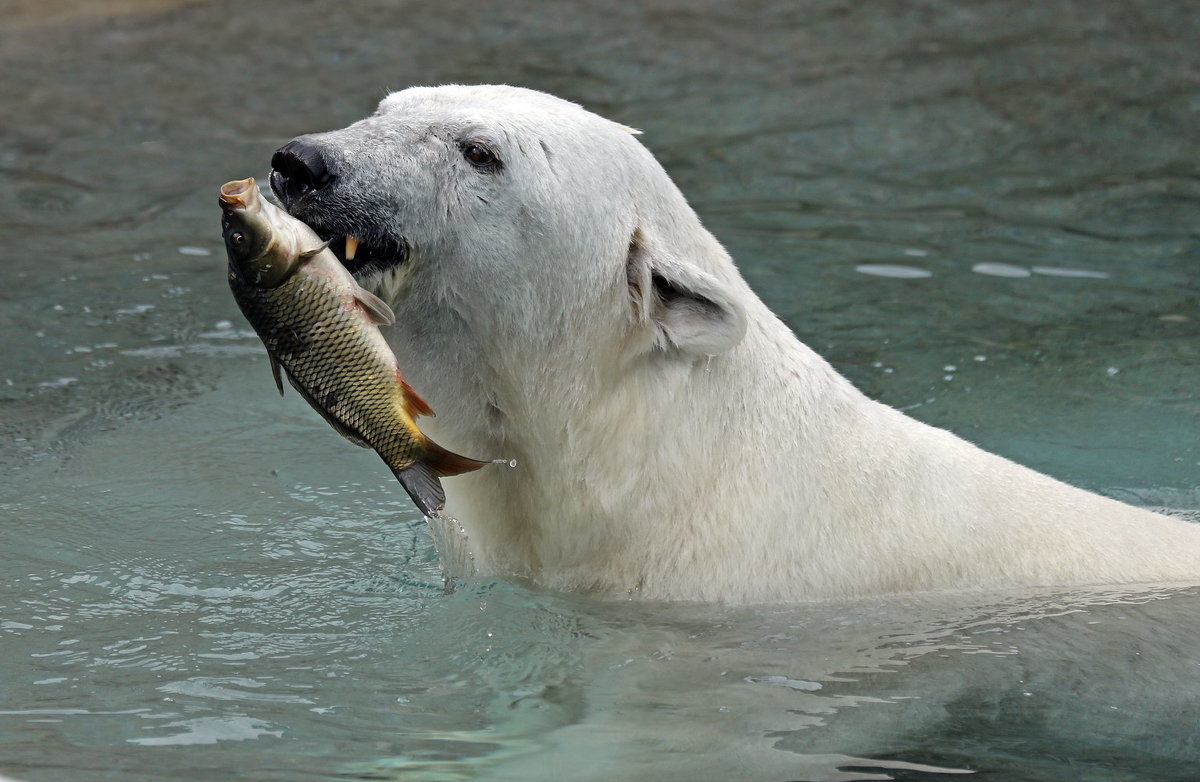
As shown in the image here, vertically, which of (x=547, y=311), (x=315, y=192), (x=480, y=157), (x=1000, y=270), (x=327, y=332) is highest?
(x=1000, y=270)

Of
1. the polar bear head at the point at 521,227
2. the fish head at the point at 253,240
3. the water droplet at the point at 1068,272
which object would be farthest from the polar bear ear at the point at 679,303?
the water droplet at the point at 1068,272

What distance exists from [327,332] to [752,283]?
420cm

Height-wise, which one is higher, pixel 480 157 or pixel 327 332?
pixel 480 157

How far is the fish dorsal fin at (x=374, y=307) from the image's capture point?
3.19 meters

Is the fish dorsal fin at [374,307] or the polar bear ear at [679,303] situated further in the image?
the polar bear ear at [679,303]

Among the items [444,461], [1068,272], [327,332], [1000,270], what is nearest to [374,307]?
[327,332]

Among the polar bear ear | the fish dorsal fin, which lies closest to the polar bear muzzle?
the fish dorsal fin

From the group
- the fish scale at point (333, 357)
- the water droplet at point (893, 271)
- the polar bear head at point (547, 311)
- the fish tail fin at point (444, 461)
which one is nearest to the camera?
the fish scale at point (333, 357)

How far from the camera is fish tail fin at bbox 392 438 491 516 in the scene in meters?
3.27

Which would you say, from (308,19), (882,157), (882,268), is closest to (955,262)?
(882,268)

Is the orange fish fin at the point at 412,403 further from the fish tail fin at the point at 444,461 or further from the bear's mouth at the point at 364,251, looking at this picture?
the bear's mouth at the point at 364,251

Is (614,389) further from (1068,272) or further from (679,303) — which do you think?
(1068,272)

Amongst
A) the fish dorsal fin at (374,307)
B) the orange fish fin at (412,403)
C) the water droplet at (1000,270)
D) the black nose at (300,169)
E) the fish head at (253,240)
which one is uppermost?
the water droplet at (1000,270)

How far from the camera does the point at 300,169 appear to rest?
3.33m
